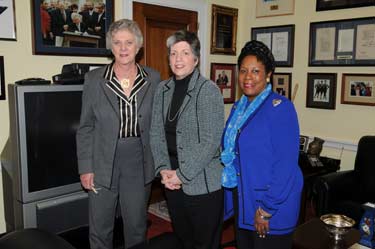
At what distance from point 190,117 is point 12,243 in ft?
3.34

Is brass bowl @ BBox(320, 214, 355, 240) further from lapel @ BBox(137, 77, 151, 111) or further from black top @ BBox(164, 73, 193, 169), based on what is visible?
lapel @ BBox(137, 77, 151, 111)

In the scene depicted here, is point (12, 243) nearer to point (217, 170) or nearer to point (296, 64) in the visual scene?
point (217, 170)

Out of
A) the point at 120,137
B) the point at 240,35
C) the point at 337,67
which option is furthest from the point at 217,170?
the point at 240,35

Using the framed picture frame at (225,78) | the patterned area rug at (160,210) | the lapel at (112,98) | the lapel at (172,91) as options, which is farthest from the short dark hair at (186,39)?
the framed picture frame at (225,78)

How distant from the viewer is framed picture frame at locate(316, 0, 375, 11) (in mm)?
3291

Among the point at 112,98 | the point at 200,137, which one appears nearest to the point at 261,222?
the point at 200,137

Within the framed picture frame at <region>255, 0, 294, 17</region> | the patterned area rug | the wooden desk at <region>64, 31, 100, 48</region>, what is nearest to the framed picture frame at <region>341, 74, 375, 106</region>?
the framed picture frame at <region>255, 0, 294, 17</region>

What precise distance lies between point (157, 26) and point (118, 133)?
1826mm

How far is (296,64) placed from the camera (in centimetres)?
384

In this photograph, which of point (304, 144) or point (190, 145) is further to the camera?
point (304, 144)

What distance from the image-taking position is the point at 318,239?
208cm

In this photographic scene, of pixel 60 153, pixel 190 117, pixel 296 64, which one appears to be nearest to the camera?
pixel 190 117

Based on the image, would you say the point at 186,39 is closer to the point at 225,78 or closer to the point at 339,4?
the point at 339,4

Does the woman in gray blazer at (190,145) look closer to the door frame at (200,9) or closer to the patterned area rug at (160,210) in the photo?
the patterned area rug at (160,210)
